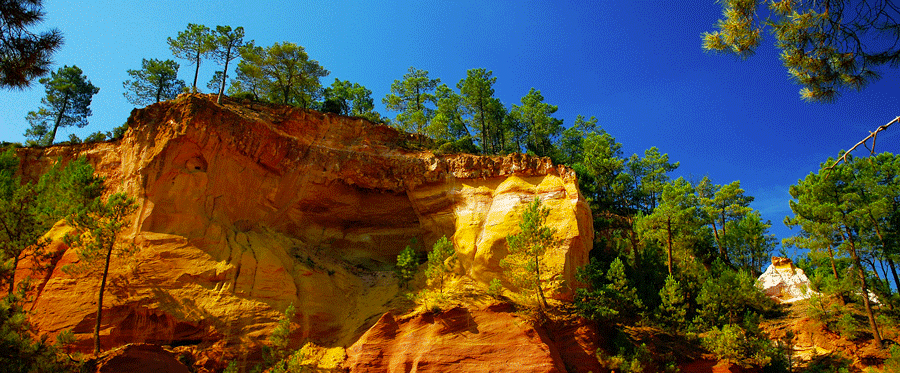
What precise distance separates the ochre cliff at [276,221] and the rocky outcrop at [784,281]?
1646 centimetres

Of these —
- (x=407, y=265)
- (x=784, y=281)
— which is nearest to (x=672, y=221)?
(x=784, y=281)

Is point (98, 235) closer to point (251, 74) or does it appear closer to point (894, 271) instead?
point (251, 74)

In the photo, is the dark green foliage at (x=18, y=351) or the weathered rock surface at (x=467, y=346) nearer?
the dark green foliage at (x=18, y=351)

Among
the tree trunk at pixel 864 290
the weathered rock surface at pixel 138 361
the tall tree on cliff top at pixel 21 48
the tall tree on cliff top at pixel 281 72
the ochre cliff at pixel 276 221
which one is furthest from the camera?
the tall tree on cliff top at pixel 281 72

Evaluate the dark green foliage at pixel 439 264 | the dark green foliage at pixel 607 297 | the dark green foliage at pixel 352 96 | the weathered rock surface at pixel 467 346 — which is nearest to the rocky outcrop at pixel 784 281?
the dark green foliage at pixel 607 297

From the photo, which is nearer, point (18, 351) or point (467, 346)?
point (18, 351)

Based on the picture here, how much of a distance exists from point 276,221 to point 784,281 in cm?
3212

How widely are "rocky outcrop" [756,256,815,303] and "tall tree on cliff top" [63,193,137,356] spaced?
3493cm

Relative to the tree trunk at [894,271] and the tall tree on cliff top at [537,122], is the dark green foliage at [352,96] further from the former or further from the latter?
the tree trunk at [894,271]

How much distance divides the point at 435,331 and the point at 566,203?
29.8 ft

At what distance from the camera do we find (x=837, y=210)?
24.5 m

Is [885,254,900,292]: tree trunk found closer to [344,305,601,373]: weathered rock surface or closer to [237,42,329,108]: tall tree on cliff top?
[344,305,601,373]: weathered rock surface

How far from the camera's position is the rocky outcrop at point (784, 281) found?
30.1 meters

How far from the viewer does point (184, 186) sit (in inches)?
807
